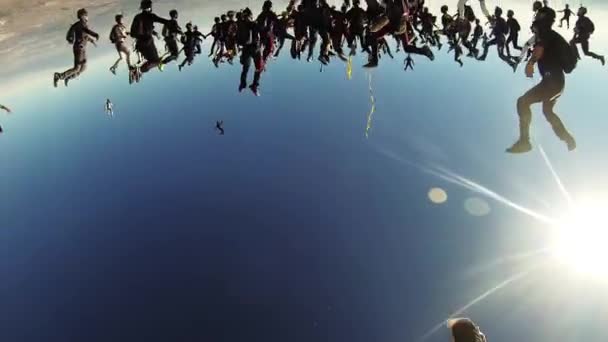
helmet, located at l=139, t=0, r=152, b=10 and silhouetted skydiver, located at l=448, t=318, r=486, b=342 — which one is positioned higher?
helmet, located at l=139, t=0, r=152, b=10

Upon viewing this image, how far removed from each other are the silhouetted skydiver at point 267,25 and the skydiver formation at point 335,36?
0.03 metres

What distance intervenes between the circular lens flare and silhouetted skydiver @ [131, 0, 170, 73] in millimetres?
217105

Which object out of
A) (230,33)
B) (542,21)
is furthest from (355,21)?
(542,21)

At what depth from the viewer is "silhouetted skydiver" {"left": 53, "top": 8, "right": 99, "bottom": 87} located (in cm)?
1124

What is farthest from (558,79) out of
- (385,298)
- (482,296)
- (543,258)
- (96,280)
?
(543,258)

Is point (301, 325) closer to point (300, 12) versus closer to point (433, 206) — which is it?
point (433, 206)

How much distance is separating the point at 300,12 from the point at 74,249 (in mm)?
198498

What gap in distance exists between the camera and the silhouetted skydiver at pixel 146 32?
35.3 feet

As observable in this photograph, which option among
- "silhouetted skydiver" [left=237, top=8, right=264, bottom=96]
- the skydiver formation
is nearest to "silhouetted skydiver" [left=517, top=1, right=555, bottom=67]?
the skydiver formation

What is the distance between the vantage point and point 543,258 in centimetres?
18238

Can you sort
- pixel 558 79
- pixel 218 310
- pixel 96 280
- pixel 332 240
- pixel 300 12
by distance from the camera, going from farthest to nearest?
pixel 332 240
pixel 96 280
pixel 218 310
pixel 300 12
pixel 558 79

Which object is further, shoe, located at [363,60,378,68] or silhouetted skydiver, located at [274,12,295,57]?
silhouetted skydiver, located at [274,12,295,57]

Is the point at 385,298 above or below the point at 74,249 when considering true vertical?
below

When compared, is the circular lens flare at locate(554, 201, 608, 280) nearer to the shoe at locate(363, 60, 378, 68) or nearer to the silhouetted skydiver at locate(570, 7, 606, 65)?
the silhouetted skydiver at locate(570, 7, 606, 65)
